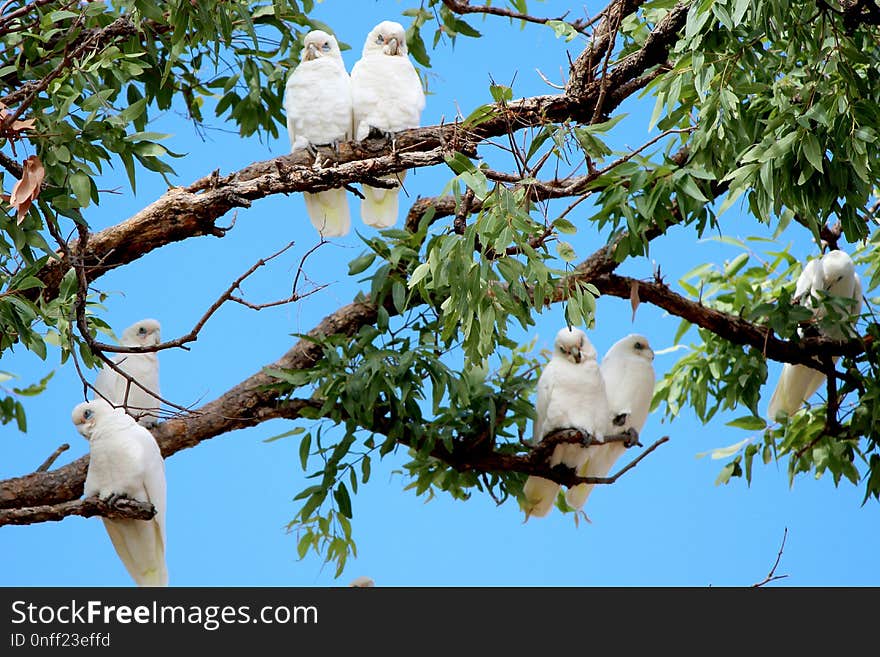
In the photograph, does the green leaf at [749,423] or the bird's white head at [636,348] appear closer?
the green leaf at [749,423]

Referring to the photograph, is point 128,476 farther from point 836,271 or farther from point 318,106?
point 836,271

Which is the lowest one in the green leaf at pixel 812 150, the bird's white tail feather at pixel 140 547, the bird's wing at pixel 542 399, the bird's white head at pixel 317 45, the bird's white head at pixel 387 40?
the bird's white tail feather at pixel 140 547

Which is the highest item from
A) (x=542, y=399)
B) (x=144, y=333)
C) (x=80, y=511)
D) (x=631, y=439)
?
(x=144, y=333)

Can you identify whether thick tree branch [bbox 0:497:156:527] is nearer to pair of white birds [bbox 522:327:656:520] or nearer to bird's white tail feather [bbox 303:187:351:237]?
bird's white tail feather [bbox 303:187:351:237]

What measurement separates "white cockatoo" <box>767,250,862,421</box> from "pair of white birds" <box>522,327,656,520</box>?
57cm

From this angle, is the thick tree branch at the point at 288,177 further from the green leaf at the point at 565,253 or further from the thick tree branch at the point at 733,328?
the thick tree branch at the point at 733,328

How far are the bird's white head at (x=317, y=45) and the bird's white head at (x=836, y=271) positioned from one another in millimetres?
2036

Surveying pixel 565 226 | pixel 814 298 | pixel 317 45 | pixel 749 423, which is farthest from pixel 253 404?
pixel 814 298

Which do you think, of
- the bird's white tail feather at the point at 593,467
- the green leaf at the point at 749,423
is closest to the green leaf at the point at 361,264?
the bird's white tail feather at the point at 593,467

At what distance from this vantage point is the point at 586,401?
4125mm

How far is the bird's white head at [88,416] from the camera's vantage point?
370 centimetres

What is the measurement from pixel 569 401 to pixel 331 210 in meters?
1.16

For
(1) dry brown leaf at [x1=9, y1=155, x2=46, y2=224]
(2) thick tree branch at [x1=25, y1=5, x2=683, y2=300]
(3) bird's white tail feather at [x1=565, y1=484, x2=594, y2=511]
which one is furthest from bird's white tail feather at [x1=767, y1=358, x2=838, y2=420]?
(1) dry brown leaf at [x1=9, y1=155, x2=46, y2=224]
